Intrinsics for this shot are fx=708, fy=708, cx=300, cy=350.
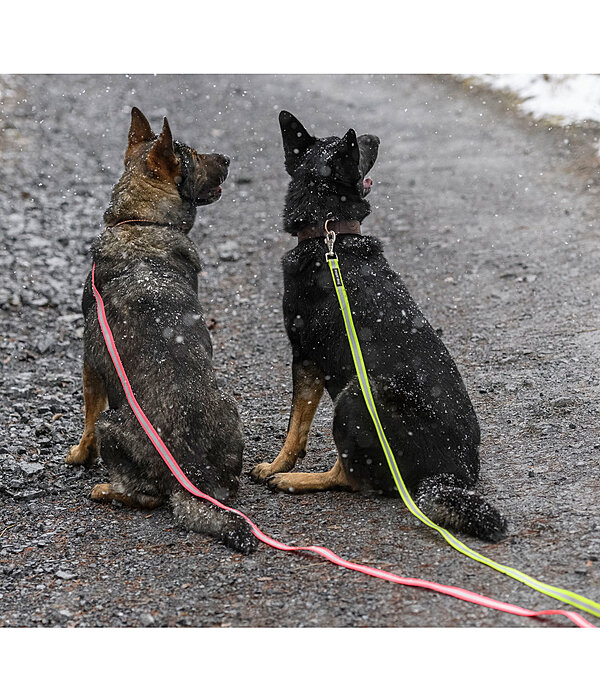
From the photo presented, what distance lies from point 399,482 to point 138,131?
3579 millimetres

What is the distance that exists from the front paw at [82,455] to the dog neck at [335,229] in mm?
2362

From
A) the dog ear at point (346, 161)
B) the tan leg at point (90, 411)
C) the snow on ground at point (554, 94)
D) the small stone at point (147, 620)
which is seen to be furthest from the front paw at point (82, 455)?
the snow on ground at point (554, 94)

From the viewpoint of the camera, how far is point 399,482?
14.5 ft

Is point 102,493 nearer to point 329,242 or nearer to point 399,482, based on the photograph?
point 399,482

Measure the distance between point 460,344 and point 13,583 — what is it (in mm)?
5447

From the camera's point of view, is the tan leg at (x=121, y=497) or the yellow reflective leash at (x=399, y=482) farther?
the tan leg at (x=121, y=497)

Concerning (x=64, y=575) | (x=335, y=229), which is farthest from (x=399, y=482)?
(x=64, y=575)

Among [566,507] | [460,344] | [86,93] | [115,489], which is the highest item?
[86,93]

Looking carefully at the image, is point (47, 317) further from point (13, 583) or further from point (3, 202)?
point (13, 583)

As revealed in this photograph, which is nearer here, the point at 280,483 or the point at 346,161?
the point at 280,483

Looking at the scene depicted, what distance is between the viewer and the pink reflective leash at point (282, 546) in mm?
3420

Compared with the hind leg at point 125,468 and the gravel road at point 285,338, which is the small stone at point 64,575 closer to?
the gravel road at point 285,338

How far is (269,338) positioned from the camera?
884 cm

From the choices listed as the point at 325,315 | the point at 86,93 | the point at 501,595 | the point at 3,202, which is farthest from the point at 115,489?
the point at 86,93
